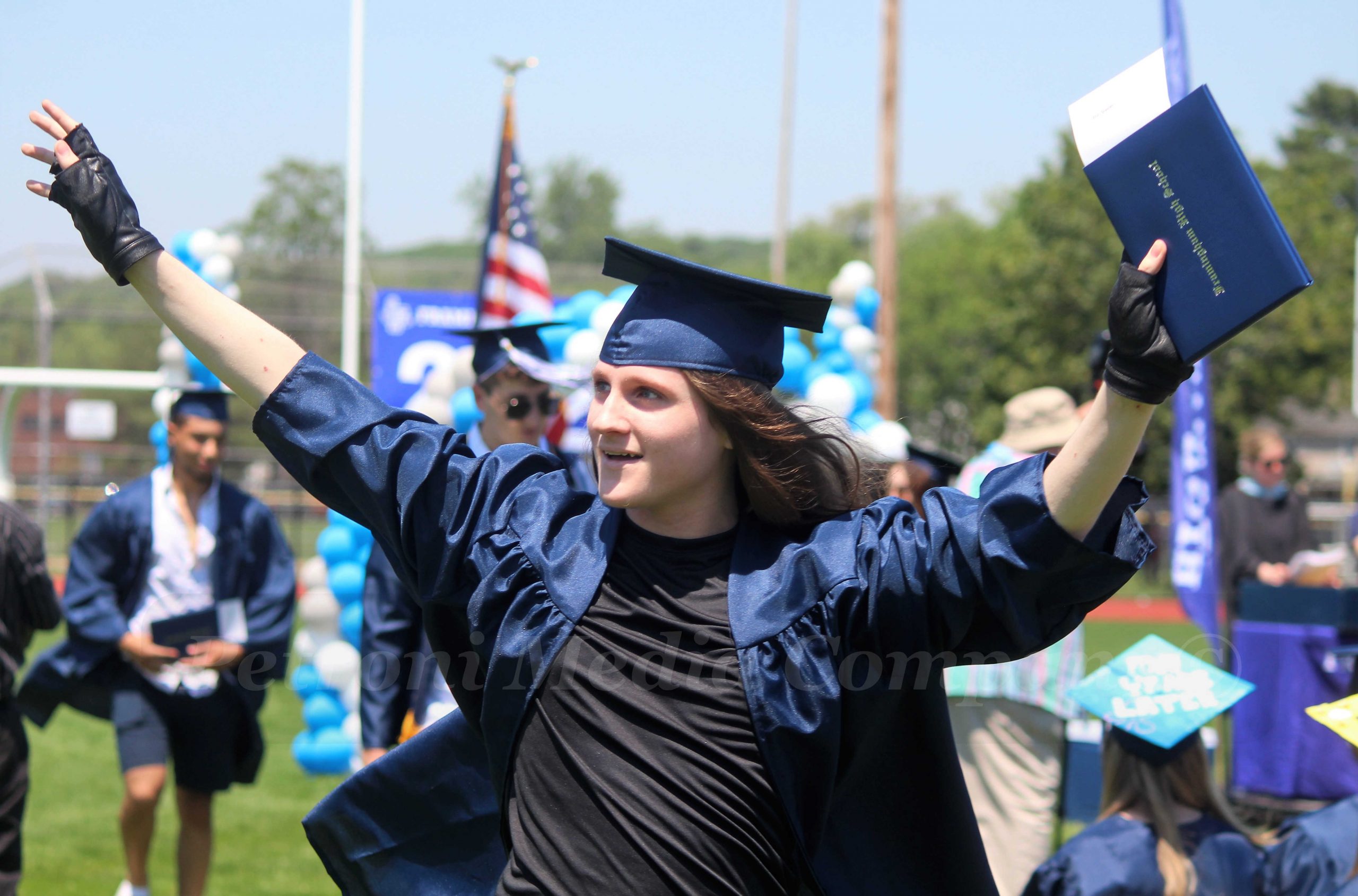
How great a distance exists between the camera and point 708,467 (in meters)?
2.51

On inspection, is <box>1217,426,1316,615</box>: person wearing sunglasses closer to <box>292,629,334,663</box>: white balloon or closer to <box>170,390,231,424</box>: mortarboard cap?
<box>292,629,334,663</box>: white balloon

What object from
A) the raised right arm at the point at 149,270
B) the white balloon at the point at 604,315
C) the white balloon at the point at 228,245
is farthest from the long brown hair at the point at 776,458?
the white balloon at the point at 228,245

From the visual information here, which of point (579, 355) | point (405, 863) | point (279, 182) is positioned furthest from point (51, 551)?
point (279, 182)

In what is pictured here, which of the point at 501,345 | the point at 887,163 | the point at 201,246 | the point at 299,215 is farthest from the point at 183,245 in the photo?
the point at 299,215

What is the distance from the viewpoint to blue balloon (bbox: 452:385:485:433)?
23.4 ft

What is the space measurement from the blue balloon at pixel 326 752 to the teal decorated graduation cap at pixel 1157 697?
5.13 meters

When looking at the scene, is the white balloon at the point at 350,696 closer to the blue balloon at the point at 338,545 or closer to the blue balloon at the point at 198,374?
the blue balloon at the point at 338,545

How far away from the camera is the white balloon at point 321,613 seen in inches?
320

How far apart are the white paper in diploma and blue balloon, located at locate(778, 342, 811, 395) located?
5493 millimetres

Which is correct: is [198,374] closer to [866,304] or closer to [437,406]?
[437,406]

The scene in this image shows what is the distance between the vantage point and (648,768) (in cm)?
234

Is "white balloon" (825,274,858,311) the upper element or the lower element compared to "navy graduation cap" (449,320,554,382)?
upper

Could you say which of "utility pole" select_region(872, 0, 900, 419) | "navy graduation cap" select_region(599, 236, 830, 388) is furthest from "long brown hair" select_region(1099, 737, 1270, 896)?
"utility pole" select_region(872, 0, 900, 419)

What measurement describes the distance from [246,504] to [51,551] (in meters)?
20.5
